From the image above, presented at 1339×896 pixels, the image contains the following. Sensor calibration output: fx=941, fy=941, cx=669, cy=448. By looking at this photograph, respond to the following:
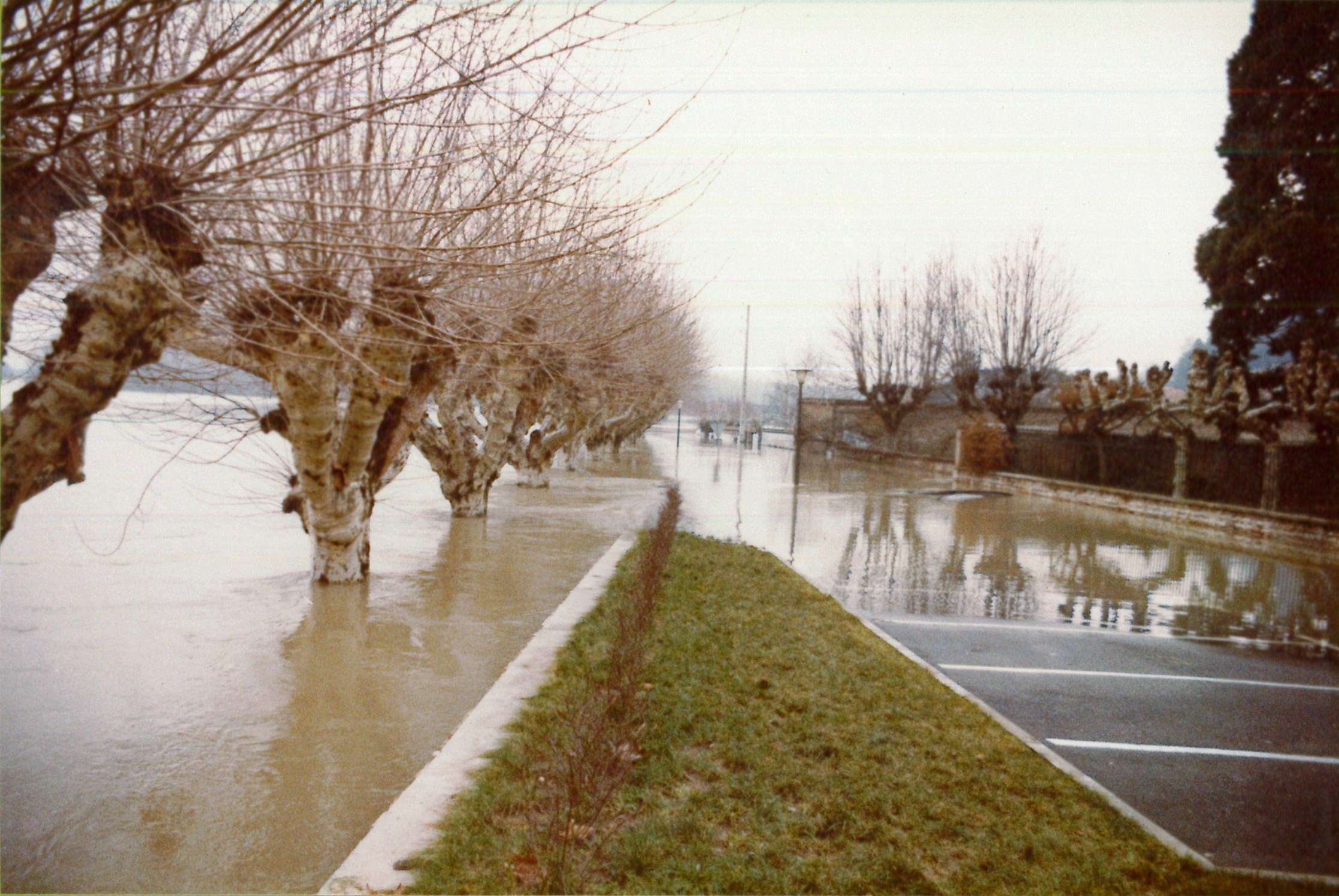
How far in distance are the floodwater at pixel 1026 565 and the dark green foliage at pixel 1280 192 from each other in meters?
4.98

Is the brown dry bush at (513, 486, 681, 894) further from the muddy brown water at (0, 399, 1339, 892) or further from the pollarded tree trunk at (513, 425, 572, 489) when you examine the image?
the pollarded tree trunk at (513, 425, 572, 489)

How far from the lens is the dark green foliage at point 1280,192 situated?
21.5ft

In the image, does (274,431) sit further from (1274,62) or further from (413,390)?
(1274,62)

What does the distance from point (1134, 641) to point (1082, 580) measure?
4089 millimetres

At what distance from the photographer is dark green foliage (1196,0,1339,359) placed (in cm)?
657

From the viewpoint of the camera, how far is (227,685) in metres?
6.71

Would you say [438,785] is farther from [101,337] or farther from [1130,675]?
[1130,675]

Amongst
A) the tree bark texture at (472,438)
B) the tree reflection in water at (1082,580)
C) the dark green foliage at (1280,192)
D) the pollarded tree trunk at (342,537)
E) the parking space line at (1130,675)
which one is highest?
the dark green foliage at (1280,192)

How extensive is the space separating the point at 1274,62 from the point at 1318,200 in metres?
8.17

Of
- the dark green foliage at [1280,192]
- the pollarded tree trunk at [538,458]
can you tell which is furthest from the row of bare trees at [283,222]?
the pollarded tree trunk at [538,458]

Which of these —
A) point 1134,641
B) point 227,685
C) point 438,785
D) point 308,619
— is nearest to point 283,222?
point 438,785

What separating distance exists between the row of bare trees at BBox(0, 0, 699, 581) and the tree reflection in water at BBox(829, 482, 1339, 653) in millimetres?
5386

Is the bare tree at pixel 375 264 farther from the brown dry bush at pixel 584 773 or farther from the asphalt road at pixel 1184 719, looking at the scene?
the asphalt road at pixel 1184 719

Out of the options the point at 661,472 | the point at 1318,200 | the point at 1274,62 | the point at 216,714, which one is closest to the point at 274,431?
the point at 216,714
